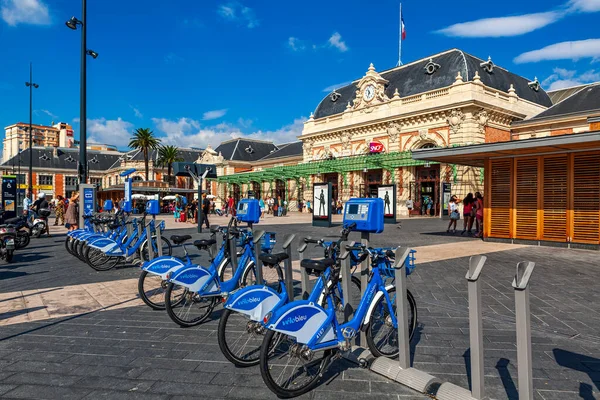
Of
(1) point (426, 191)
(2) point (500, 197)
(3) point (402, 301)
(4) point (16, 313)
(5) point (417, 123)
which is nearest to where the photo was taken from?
(3) point (402, 301)

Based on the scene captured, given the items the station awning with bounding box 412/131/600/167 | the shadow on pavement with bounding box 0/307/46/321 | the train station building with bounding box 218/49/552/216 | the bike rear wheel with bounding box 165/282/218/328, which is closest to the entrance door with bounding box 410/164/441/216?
the train station building with bounding box 218/49/552/216

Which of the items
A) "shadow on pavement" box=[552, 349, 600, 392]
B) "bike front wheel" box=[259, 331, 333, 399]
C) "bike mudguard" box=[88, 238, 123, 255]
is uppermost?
"bike mudguard" box=[88, 238, 123, 255]

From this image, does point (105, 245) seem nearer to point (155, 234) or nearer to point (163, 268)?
point (155, 234)

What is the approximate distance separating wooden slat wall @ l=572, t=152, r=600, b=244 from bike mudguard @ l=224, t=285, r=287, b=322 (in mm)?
11046

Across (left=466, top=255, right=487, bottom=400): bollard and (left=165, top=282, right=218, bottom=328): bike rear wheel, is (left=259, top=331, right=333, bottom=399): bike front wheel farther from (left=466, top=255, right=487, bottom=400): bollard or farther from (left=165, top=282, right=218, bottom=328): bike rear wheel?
(left=165, top=282, right=218, bottom=328): bike rear wheel

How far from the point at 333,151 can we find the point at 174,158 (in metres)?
33.1

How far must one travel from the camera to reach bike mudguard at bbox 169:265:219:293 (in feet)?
14.8

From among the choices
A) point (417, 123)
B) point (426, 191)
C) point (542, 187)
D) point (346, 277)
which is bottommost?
point (346, 277)

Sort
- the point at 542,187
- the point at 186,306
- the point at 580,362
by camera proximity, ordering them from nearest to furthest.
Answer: the point at 580,362
the point at 186,306
the point at 542,187

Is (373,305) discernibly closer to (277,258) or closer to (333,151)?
(277,258)

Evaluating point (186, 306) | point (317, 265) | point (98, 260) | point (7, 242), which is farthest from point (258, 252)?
point (7, 242)

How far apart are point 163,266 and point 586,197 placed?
11.4 meters

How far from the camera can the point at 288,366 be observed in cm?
336

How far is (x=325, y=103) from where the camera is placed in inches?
1750
